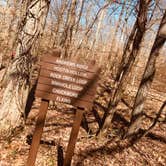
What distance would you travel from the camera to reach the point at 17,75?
4.98 meters

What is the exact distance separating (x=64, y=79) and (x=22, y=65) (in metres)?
1.53

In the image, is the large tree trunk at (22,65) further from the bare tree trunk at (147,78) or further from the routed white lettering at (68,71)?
the bare tree trunk at (147,78)

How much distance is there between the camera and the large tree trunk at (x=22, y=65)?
492 centimetres

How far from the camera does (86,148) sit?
5.25m

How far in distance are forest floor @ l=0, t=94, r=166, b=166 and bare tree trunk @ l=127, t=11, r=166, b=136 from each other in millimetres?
473

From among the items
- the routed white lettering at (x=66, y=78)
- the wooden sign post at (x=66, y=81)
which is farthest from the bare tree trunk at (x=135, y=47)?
the routed white lettering at (x=66, y=78)

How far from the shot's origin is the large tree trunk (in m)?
4.92

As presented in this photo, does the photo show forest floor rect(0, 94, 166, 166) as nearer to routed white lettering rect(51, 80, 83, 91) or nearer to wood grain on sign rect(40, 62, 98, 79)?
routed white lettering rect(51, 80, 83, 91)

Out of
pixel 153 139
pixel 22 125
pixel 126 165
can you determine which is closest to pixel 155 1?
pixel 153 139

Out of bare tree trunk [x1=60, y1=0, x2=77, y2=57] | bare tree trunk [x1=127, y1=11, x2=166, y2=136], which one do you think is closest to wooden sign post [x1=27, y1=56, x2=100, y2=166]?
bare tree trunk [x1=127, y1=11, x2=166, y2=136]

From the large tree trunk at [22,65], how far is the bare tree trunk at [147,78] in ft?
8.73

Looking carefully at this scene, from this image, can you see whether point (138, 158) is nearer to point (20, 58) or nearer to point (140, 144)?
point (140, 144)

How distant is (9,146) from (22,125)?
0.75 meters

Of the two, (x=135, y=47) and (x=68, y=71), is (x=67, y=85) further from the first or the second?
(x=135, y=47)
